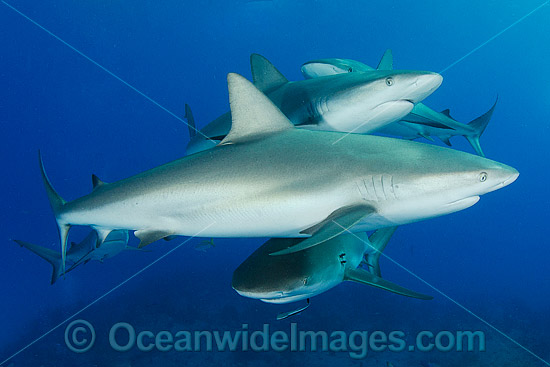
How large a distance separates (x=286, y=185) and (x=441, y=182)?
33.9 inches

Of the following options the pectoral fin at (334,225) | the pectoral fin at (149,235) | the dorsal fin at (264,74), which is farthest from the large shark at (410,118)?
the pectoral fin at (149,235)

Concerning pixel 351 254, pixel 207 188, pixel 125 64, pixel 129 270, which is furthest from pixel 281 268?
pixel 125 64

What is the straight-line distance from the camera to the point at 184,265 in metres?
18.8

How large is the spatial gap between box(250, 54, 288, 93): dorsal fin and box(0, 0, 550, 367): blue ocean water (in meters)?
6.95

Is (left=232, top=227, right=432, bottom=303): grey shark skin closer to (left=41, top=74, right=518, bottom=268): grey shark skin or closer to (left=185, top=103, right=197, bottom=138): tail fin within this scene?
(left=41, top=74, right=518, bottom=268): grey shark skin

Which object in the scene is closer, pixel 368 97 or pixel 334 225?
pixel 334 225

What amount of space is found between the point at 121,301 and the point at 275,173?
14.0 meters

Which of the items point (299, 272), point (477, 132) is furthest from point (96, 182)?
point (477, 132)

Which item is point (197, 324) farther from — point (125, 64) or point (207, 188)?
point (125, 64)

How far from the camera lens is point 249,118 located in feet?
8.16

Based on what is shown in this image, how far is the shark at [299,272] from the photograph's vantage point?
114 inches

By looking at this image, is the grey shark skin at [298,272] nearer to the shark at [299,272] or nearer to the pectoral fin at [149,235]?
the shark at [299,272]
